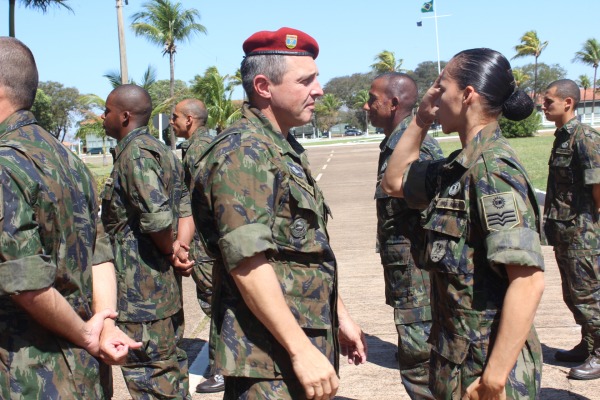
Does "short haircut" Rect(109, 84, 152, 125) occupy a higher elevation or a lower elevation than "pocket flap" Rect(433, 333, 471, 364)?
higher

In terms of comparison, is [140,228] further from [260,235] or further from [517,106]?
[517,106]

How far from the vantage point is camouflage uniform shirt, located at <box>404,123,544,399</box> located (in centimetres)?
262

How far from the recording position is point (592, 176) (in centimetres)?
548

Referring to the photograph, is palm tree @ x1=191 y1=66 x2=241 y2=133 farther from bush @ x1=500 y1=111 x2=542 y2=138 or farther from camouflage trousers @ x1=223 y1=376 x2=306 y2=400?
camouflage trousers @ x1=223 y1=376 x2=306 y2=400

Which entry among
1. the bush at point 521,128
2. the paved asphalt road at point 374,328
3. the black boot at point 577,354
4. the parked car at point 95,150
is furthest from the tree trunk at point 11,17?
the parked car at point 95,150

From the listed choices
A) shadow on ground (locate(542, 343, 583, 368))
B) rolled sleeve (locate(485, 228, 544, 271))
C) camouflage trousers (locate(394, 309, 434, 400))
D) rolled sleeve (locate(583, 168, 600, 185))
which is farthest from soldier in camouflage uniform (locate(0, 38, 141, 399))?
shadow on ground (locate(542, 343, 583, 368))

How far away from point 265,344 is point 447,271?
752 millimetres

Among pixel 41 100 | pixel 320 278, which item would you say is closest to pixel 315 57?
pixel 320 278

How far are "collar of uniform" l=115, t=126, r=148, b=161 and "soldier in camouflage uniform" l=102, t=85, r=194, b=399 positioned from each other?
0.02m

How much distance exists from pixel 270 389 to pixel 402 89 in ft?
10.0

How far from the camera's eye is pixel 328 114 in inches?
3935

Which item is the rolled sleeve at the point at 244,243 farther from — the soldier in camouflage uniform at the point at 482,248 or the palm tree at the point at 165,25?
the palm tree at the point at 165,25

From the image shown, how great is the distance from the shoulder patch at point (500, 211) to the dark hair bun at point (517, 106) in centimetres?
43

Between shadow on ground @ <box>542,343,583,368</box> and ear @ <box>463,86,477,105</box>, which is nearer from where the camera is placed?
ear @ <box>463,86,477,105</box>
